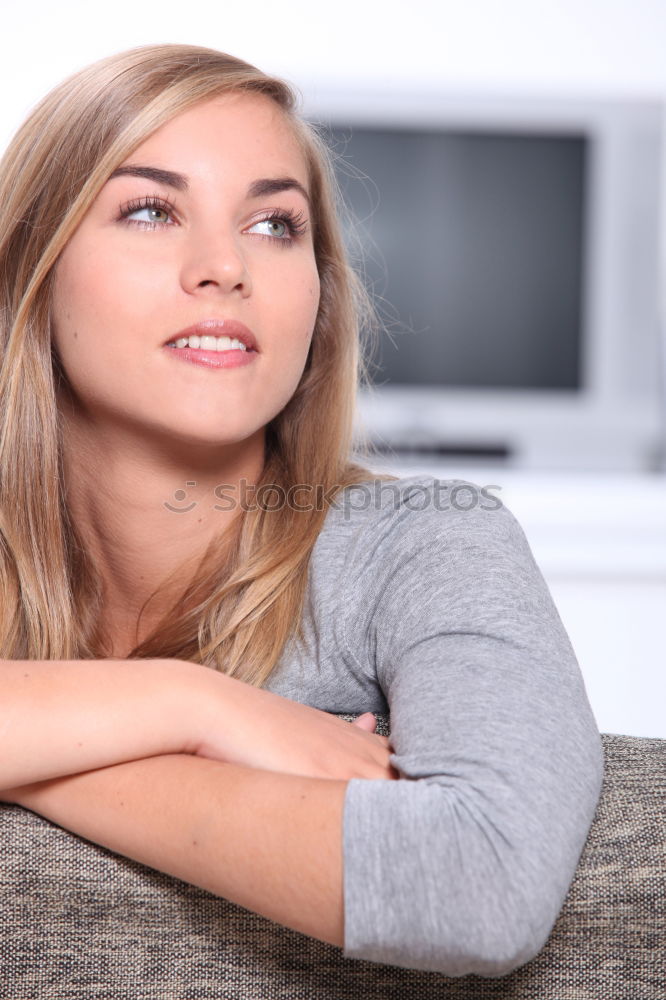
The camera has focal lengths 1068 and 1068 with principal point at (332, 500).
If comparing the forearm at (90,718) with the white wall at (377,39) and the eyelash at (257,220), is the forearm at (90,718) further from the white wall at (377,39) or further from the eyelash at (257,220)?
the white wall at (377,39)

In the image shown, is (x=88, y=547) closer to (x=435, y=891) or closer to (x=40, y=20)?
(x=435, y=891)

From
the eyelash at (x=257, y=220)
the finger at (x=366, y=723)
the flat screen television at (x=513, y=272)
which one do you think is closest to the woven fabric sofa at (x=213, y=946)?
the finger at (x=366, y=723)

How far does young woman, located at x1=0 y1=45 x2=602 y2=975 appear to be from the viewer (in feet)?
2.63

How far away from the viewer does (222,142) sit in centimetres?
127

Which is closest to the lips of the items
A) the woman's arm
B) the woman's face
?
the woman's face

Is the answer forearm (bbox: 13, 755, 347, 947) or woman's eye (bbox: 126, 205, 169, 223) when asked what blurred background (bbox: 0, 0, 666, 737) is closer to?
woman's eye (bbox: 126, 205, 169, 223)

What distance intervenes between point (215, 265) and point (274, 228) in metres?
0.18

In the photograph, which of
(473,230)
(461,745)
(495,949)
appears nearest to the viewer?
(495,949)

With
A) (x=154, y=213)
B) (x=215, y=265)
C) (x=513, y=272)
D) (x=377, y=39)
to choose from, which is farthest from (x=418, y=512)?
(x=513, y=272)

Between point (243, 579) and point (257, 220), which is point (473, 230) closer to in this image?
point (257, 220)

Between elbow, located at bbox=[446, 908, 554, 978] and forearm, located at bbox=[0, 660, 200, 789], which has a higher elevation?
forearm, located at bbox=[0, 660, 200, 789]

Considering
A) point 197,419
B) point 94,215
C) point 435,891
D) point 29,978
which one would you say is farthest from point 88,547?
point 435,891

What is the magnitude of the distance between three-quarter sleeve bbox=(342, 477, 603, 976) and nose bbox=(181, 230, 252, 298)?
0.38 meters

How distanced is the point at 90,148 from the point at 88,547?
0.53m
